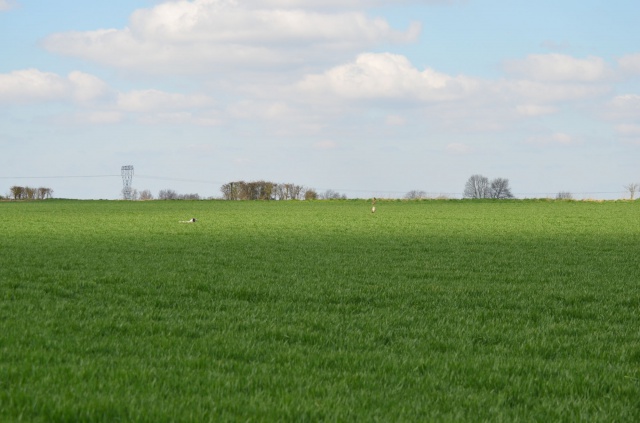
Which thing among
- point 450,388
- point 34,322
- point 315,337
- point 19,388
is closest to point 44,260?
point 34,322

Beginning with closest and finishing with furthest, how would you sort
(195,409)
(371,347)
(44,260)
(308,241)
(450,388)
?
(195,409) < (450,388) < (371,347) < (44,260) < (308,241)

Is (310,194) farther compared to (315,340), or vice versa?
(310,194)

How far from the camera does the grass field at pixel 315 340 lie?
6383 millimetres

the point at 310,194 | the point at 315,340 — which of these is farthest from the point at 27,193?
the point at 315,340

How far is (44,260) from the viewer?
19.0 metres

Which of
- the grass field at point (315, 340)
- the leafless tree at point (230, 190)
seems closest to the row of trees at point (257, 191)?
the leafless tree at point (230, 190)

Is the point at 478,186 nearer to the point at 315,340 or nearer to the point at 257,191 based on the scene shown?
the point at 257,191

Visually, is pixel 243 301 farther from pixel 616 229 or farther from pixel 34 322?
pixel 616 229

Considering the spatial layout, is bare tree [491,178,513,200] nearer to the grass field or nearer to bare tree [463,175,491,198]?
bare tree [463,175,491,198]

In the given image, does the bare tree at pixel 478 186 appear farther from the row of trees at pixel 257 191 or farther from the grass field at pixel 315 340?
the grass field at pixel 315 340

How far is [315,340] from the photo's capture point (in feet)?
30.1

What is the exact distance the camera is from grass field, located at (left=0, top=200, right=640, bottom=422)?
6383 mm

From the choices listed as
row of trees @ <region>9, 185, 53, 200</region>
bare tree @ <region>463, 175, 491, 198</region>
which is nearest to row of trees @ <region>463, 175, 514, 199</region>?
bare tree @ <region>463, 175, 491, 198</region>

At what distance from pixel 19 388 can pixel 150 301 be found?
567cm
